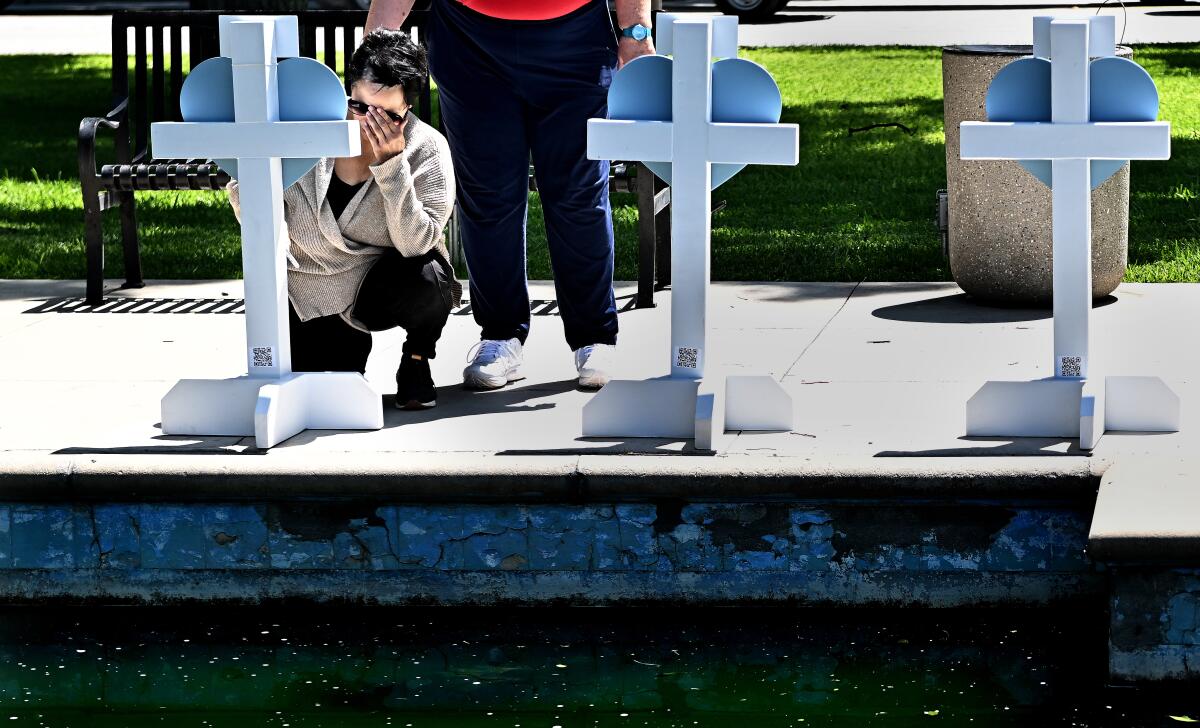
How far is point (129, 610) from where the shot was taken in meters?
4.80

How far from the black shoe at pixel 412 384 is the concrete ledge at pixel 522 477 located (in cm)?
73

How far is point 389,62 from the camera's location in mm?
5121

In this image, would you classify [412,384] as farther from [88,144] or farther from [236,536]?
[88,144]

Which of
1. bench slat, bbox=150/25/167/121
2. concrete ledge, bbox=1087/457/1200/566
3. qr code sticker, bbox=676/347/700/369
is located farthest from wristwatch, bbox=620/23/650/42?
bench slat, bbox=150/25/167/121

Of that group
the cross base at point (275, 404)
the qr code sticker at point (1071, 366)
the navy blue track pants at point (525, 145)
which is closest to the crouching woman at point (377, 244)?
the navy blue track pants at point (525, 145)

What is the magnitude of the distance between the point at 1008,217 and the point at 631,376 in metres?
1.78

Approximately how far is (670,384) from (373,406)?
806 millimetres

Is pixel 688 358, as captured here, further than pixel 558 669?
Yes

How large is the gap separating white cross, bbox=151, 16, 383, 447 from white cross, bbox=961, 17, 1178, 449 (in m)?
1.64

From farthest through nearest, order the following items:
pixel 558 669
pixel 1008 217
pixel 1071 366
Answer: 1. pixel 1008 217
2. pixel 1071 366
3. pixel 558 669

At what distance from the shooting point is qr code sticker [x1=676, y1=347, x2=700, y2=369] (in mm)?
4984

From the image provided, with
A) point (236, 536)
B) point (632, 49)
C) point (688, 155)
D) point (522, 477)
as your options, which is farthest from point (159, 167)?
point (522, 477)

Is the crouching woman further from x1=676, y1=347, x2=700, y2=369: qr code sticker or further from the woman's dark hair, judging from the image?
x1=676, y1=347, x2=700, y2=369: qr code sticker

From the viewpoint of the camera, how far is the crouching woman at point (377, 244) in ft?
17.1
